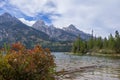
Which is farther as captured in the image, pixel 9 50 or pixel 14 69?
pixel 9 50

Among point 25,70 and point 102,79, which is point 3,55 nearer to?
point 25,70

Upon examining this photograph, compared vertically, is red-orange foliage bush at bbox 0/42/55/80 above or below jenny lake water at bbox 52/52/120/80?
above

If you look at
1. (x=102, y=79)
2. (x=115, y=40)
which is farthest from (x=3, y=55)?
(x=115, y=40)

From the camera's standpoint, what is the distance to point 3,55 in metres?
13.9

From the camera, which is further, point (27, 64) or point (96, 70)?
point (96, 70)

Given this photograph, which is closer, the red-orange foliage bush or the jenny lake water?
the red-orange foliage bush

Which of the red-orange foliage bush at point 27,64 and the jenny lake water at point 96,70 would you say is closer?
the red-orange foliage bush at point 27,64

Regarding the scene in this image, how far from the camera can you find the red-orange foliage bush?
13.1 metres

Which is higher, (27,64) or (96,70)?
(27,64)

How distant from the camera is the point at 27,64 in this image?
44.1 feet

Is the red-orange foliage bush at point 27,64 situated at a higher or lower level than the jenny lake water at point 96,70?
higher

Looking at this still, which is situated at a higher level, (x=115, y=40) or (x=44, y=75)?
(x=115, y=40)

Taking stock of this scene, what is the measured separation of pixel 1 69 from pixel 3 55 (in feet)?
4.00

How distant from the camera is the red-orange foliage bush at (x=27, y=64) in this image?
43.1 ft
